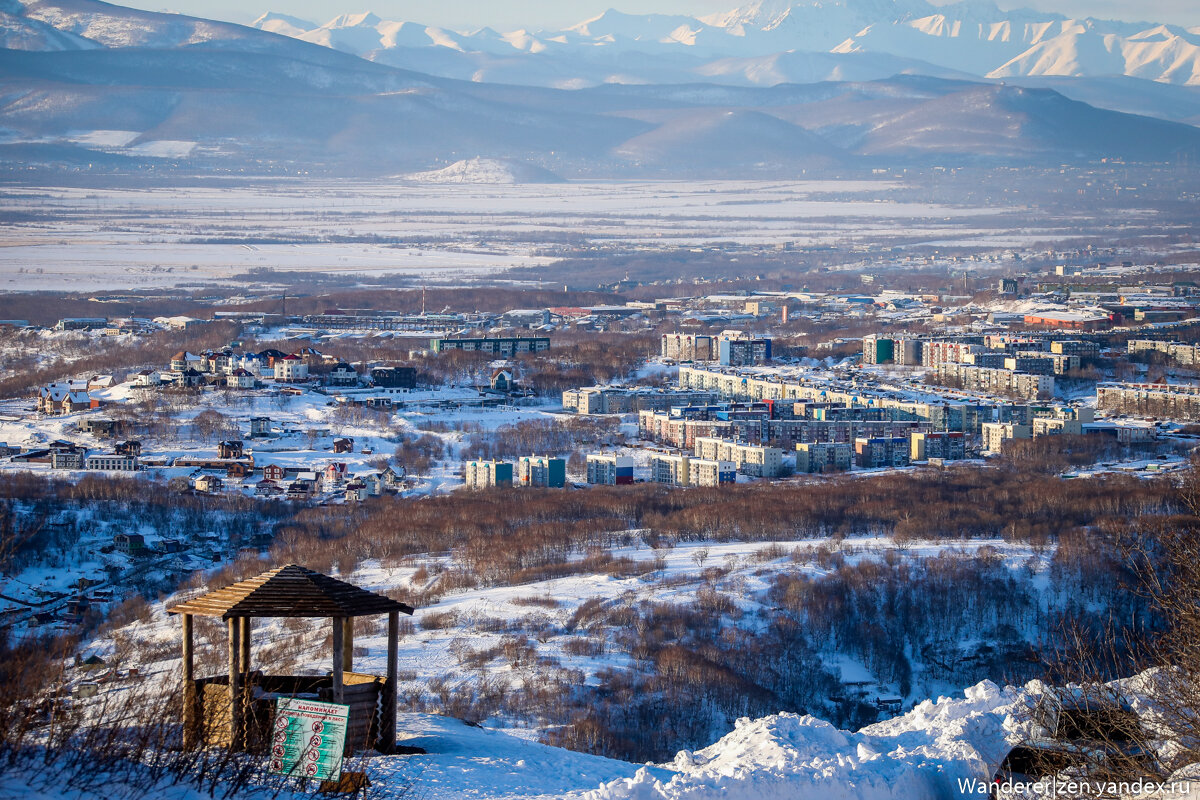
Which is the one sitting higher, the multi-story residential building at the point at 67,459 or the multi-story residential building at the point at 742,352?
the multi-story residential building at the point at 742,352

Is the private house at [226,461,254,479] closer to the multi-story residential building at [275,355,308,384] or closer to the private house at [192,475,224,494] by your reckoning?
the private house at [192,475,224,494]

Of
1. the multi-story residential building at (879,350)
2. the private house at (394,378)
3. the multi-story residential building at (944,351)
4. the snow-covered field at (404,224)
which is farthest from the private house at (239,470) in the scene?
the snow-covered field at (404,224)

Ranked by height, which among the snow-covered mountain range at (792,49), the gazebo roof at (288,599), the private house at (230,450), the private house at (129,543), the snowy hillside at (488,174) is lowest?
the private house at (129,543)

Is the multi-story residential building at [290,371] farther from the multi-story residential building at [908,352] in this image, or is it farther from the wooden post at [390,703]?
the wooden post at [390,703]

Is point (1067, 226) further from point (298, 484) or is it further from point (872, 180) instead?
point (298, 484)

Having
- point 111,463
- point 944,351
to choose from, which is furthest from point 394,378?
point 944,351
